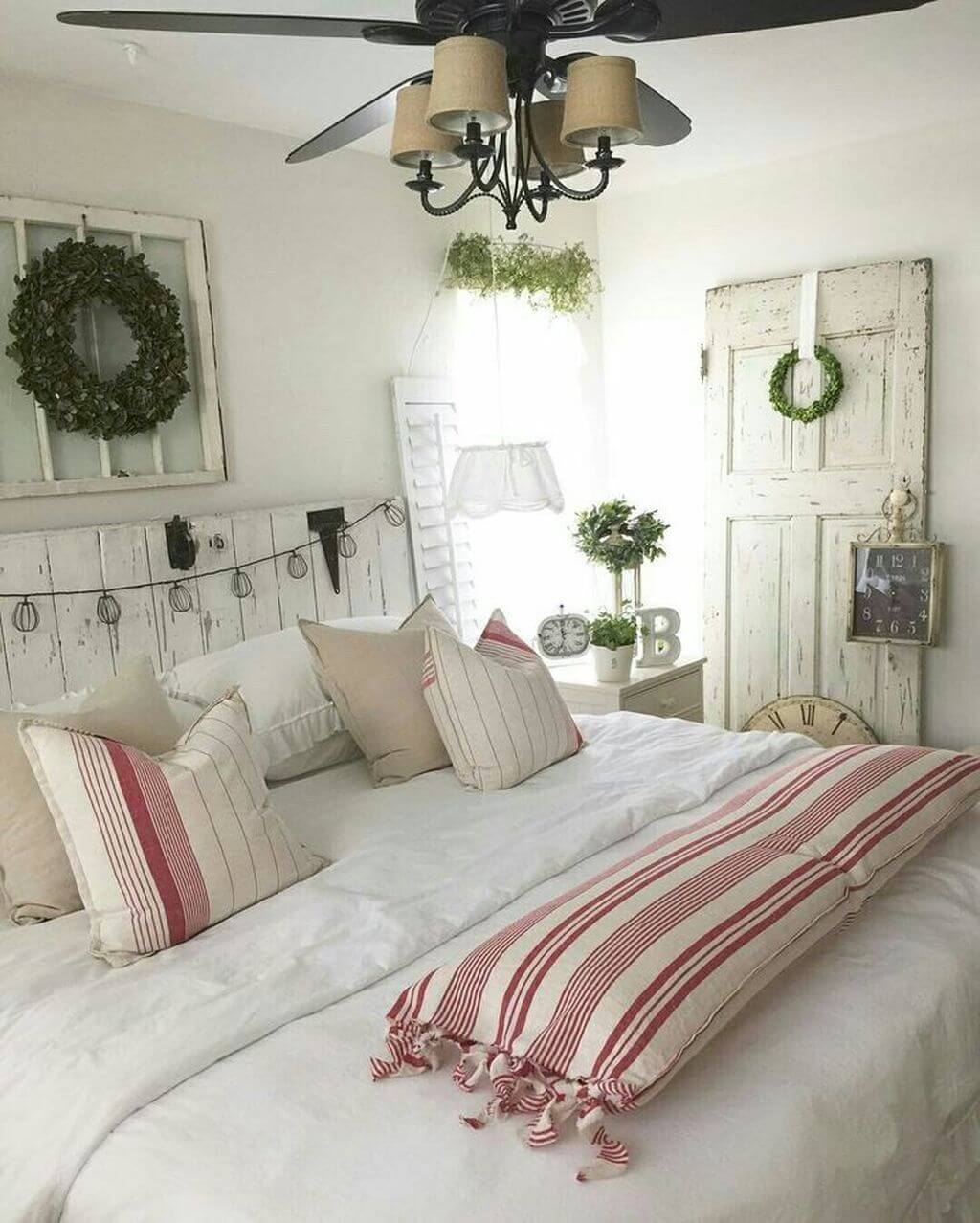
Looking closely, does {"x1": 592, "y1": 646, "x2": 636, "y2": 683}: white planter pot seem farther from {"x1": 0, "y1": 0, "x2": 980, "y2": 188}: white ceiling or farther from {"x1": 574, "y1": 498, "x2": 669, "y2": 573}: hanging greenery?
{"x1": 0, "y1": 0, "x2": 980, "y2": 188}: white ceiling

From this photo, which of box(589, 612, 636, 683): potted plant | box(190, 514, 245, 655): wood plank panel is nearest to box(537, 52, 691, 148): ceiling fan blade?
box(190, 514, 245, 655): wood plank panel

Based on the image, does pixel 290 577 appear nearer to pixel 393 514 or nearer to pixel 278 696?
pixel 393 514

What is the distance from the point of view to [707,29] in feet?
5.35

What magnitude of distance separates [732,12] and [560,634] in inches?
99.1

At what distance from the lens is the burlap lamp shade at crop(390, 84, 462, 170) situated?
5.77 ft

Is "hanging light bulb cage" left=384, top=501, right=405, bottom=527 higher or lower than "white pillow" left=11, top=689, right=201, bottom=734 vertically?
higher

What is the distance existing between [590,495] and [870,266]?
4.55 feet

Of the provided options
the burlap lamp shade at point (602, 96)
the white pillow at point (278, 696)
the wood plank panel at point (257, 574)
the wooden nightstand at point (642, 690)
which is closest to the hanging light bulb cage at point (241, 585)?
the wood plank panel at point (257, 574)

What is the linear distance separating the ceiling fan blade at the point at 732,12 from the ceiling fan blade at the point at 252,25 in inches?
12.3

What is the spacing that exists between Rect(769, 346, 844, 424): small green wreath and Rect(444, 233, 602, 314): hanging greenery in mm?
818

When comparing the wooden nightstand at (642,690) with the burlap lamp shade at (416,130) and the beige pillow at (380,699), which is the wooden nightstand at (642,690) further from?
the burlap lamp shade at (416,130)

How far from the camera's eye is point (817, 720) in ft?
13.0

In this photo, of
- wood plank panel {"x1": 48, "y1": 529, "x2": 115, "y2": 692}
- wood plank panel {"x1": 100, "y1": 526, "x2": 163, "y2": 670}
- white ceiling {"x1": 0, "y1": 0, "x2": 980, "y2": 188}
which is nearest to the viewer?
white ceiling {"x1": 0, "y1": 0, "x2": 980, "y2": 188}

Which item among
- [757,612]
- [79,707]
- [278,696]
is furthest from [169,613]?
[757,612]
